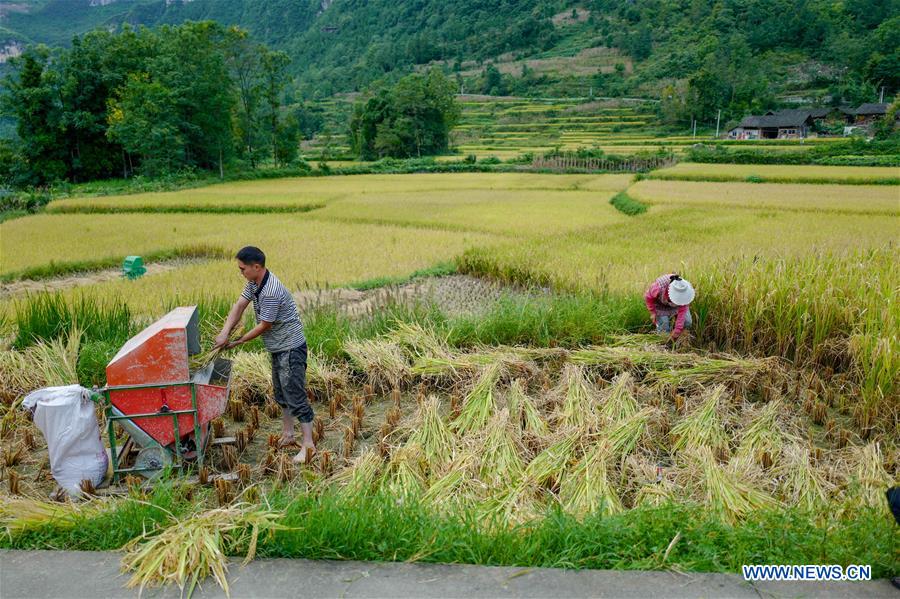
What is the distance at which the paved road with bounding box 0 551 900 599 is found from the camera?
2.65 m

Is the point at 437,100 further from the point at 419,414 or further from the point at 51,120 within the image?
the point at 419,414

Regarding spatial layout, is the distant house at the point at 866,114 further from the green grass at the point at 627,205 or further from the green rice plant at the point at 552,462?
the green rice plant at the point at 552,462

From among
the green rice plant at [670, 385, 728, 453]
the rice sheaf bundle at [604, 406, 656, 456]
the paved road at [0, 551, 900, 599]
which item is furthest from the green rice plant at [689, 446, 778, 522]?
the paved road at [0, 551, 900, 599]

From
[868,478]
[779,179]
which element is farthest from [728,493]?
[779,179]

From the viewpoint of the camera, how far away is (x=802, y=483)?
3.82m

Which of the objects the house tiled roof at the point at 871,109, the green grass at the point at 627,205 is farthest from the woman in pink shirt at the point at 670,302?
the house tiled roof at the point at 871,109

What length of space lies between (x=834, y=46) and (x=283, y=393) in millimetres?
81099

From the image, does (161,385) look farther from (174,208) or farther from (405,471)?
(174,208)

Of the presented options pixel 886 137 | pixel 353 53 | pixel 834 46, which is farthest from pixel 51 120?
pixel 353 53

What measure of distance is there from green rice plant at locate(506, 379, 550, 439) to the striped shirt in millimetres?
1693

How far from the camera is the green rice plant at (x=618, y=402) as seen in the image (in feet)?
15.5

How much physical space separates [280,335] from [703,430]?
313cm

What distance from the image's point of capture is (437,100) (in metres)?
49.7

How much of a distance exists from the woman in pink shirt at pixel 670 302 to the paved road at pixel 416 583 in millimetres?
3298
